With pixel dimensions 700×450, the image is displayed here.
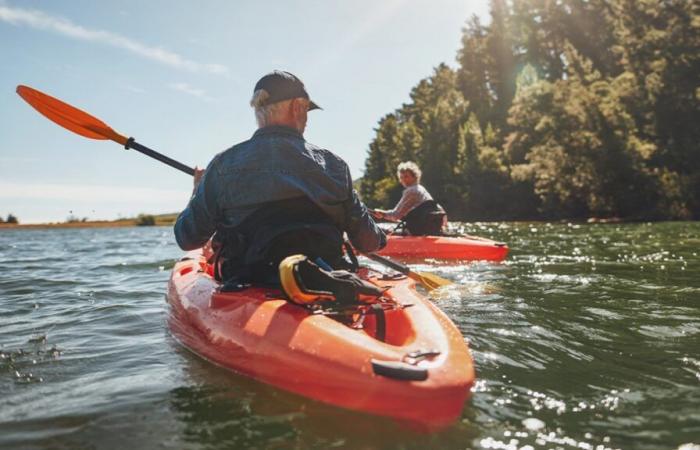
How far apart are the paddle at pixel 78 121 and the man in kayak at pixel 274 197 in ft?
10.5

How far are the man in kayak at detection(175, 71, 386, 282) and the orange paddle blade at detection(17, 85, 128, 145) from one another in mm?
3815

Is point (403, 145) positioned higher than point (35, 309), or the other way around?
point (403, 145)

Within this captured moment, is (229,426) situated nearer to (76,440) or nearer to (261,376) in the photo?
(261,376)

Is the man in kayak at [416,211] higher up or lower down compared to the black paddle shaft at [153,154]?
lower down

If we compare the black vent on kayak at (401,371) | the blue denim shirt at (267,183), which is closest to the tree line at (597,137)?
the blue denim shirt at (267,183)

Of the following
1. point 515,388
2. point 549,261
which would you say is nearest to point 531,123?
point 549,261

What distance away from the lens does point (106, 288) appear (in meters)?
7.33

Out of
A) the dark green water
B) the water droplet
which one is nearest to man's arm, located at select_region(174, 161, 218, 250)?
the dark green water

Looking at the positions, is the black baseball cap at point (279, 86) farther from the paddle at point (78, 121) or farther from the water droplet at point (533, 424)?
the paddle at point (78, 121)

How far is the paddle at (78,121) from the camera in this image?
652cm

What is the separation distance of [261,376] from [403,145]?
171 ft

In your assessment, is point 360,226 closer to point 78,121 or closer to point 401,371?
point 401,371

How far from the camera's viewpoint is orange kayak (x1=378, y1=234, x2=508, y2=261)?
961 centimetres

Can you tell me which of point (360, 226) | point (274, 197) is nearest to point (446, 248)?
point (360, 226)
